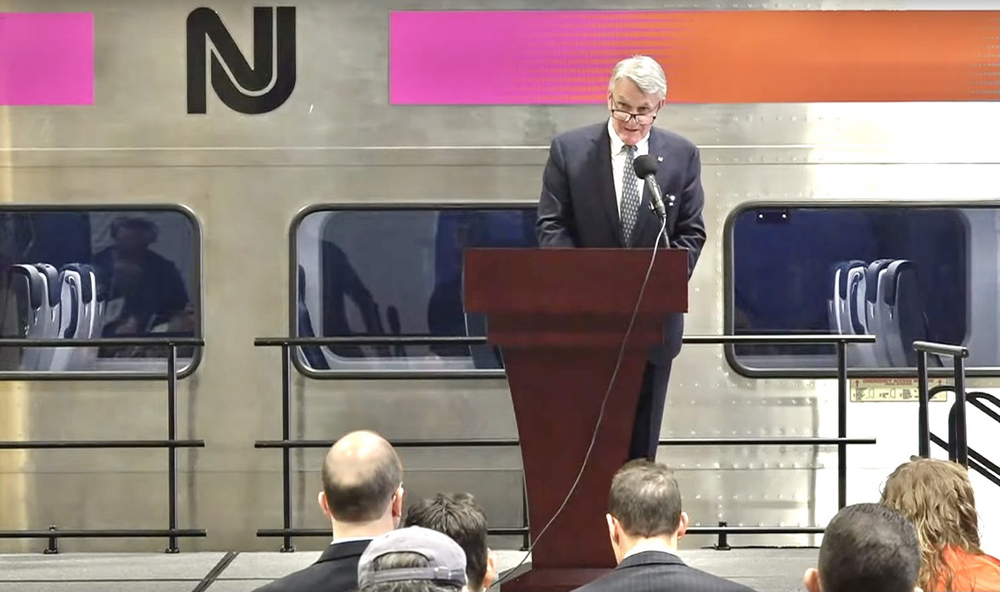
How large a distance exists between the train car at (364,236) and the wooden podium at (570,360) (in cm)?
175

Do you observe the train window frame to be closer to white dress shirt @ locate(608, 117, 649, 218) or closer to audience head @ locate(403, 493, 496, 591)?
white dress shirt @ locate(608, 117, 649, 218)

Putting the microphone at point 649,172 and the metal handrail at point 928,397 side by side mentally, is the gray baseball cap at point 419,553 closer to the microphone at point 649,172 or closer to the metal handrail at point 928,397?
the microphone at point 649,172

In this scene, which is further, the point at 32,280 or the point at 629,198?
the point at 32,280

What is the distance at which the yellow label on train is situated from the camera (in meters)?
5.59

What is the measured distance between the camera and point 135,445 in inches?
210

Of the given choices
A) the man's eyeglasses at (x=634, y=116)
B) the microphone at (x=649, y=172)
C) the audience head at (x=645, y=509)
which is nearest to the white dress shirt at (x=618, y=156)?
the man's eyeglasses at (x=634, y=116)

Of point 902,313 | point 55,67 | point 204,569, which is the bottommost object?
point 204,569

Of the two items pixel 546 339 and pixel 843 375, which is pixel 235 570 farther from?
pixel 843 375

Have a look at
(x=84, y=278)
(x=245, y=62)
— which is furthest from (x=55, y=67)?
(x=84, y=278)

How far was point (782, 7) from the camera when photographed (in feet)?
18.3

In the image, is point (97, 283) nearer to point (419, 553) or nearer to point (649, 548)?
point (649, 548)

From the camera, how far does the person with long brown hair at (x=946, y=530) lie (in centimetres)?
298

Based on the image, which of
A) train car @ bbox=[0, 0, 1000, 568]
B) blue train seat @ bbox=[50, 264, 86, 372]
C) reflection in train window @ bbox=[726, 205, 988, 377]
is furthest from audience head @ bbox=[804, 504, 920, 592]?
Answer: blue train seat @ bbox=[50, 264, 86, 372]

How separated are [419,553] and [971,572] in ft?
5.33
